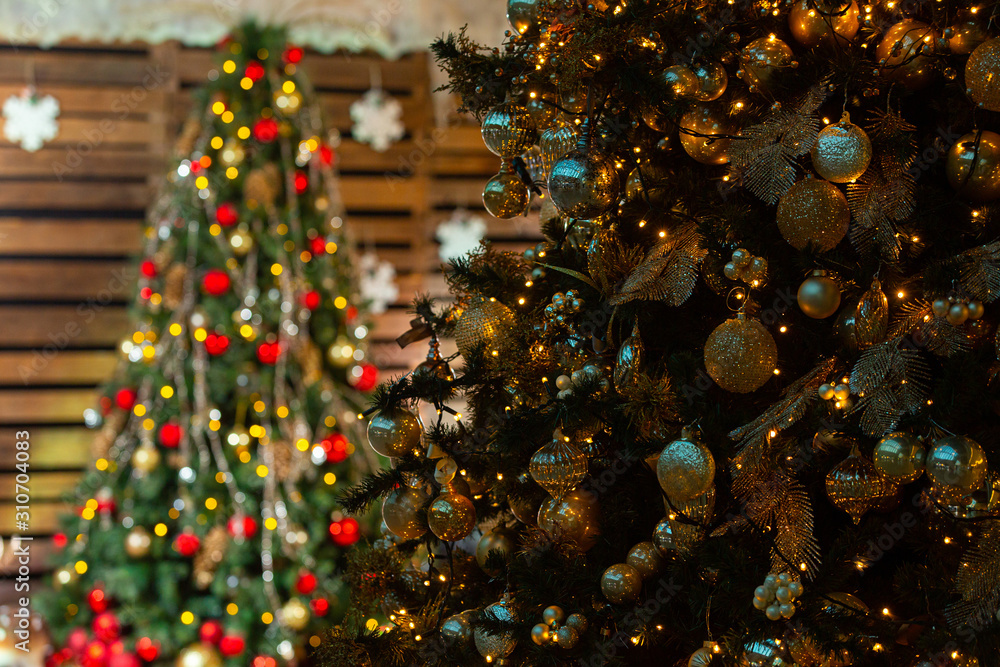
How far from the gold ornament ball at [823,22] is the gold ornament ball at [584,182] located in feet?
0.97

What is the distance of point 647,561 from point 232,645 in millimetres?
1795

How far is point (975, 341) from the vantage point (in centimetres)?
87

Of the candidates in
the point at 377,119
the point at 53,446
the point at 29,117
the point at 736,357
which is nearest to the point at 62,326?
the point at 53,446

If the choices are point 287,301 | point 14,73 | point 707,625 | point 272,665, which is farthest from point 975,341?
point 14,73

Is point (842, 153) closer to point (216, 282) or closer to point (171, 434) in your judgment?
Result: point (216, 282)

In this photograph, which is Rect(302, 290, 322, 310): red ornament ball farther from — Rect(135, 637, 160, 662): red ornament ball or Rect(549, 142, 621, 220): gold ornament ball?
Rect(549, 142, 621, 220): gold ornament ball

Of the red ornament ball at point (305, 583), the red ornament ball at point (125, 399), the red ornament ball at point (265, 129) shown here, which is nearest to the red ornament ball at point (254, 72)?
the red ornament ball at point (265, 129)

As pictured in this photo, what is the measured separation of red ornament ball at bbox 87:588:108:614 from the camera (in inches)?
94.5

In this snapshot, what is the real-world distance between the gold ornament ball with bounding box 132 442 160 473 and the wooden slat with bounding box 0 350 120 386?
1.11m

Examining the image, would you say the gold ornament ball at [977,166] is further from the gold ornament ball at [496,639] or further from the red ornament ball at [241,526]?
the red ornament ball at [241,526]

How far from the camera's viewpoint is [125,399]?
247cm

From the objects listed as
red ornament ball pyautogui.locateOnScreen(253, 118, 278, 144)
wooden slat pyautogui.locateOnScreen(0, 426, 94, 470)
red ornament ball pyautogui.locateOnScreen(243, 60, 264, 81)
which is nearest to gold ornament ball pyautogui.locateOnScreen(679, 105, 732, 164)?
red ornament ball pyautogui.locateOnScreen(253, 118, 278, 144)

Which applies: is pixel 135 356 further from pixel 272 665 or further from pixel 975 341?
pixel 975 341

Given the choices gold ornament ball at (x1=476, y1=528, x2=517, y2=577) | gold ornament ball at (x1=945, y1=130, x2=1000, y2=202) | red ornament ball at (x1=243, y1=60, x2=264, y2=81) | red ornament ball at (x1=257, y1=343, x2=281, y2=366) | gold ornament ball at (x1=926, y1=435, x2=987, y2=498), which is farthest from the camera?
red ornament ball at (x1=243, y1=60, x2=264, y2=81)
